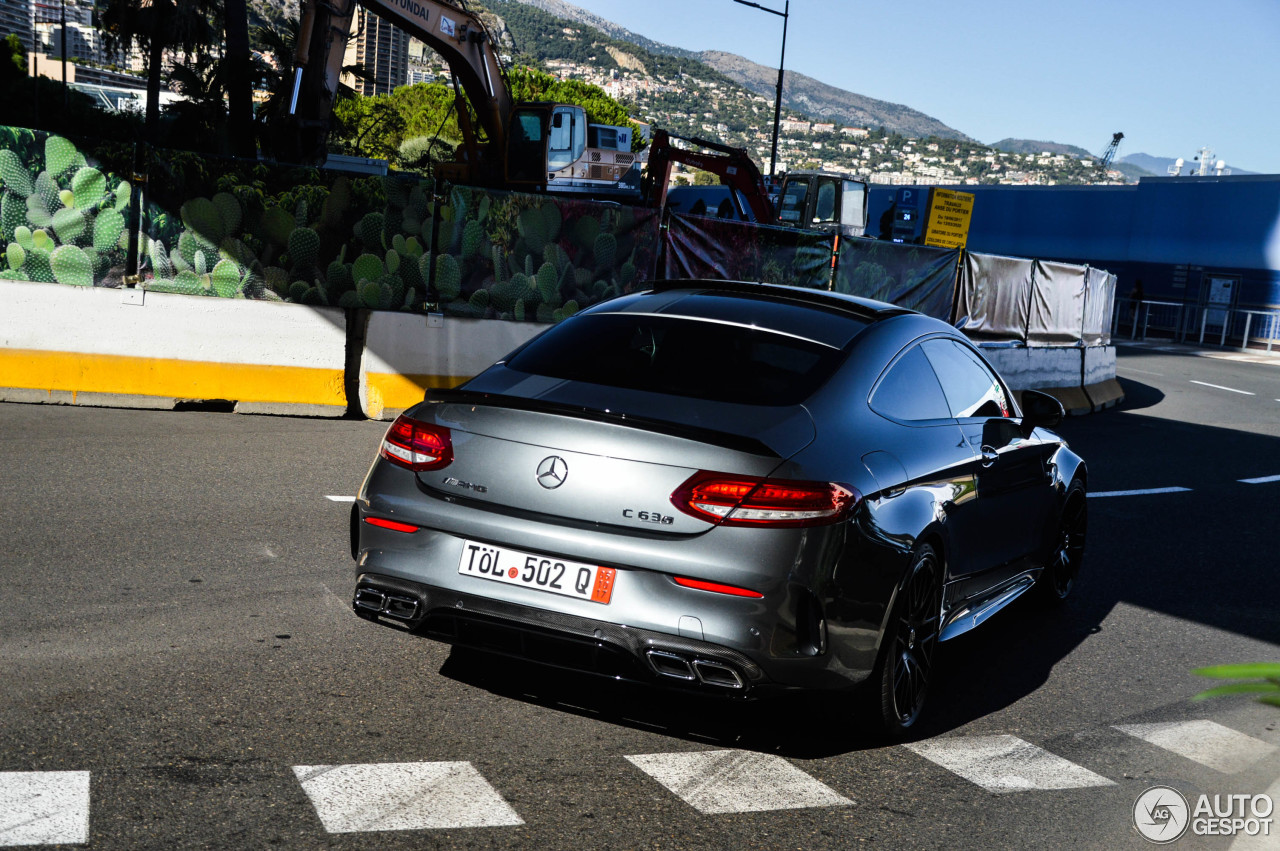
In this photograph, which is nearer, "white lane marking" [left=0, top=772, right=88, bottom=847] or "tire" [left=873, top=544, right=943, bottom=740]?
"white lane marking" [left=0, top=772, right=88, bottom=847]

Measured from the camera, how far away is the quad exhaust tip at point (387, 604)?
4.27 metres

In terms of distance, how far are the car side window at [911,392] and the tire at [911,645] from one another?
0.53 metres

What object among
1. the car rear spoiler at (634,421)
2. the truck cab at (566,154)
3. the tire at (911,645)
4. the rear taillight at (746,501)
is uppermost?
the truck cab at (566,154)

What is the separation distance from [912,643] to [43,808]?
2884 mm

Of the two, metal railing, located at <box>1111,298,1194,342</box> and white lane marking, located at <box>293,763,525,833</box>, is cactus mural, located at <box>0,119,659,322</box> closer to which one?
white lane marking, located at <box>293,763,525,833</box>

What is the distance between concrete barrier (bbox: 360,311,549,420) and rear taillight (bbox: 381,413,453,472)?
6.64 metres

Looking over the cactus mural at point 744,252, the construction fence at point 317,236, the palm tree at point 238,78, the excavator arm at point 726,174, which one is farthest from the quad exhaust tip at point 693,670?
the palm tree at point 238,78

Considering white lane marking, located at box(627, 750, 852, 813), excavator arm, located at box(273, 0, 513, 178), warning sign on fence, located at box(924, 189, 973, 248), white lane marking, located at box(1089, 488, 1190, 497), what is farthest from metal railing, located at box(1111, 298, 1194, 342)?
white lane marking, located at box(627, 750, 852, 813)

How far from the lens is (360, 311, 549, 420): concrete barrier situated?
443 inches

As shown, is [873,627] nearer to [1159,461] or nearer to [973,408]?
[973,408]

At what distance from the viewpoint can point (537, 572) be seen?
13.4 ft

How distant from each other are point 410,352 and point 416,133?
321ft

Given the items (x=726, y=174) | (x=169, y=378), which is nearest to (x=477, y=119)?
(x=726, y=174)

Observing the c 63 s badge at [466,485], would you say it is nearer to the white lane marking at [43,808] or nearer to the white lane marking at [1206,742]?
the white lane marking at [43,808]
